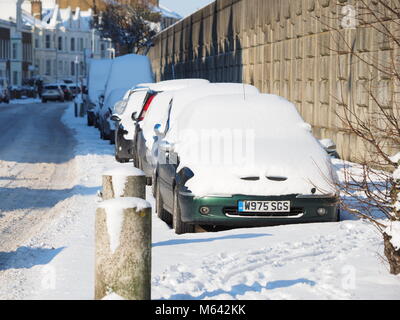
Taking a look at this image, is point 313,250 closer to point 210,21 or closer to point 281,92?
point 281,92

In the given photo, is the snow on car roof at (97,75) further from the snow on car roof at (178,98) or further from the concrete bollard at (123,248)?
the concrete bollard at (123,248)

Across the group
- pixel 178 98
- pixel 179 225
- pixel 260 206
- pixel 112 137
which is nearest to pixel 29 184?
pixel 178 98

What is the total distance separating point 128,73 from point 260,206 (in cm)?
2519

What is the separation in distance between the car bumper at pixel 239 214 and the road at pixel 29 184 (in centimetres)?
171

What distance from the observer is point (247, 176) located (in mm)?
10562

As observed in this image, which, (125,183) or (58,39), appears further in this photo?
(58,39)

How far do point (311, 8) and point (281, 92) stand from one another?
157 inches

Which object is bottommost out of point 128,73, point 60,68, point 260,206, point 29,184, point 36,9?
point 60,68

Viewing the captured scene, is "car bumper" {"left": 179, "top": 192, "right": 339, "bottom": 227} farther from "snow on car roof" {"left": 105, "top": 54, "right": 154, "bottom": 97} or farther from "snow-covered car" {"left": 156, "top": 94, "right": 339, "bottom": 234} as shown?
"snow on car roof" {"left": 105, "top": 54, "right": 154, "bottom": 97}

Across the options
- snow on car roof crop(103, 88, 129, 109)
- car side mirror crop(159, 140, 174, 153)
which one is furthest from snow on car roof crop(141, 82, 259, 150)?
snow on car roof crop(103, 88, 129, 109)

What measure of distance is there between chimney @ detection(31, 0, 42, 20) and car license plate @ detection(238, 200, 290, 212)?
13202 centimetres

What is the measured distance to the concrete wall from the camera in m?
20.6

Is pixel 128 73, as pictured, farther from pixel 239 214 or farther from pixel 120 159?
pixel 239 214
